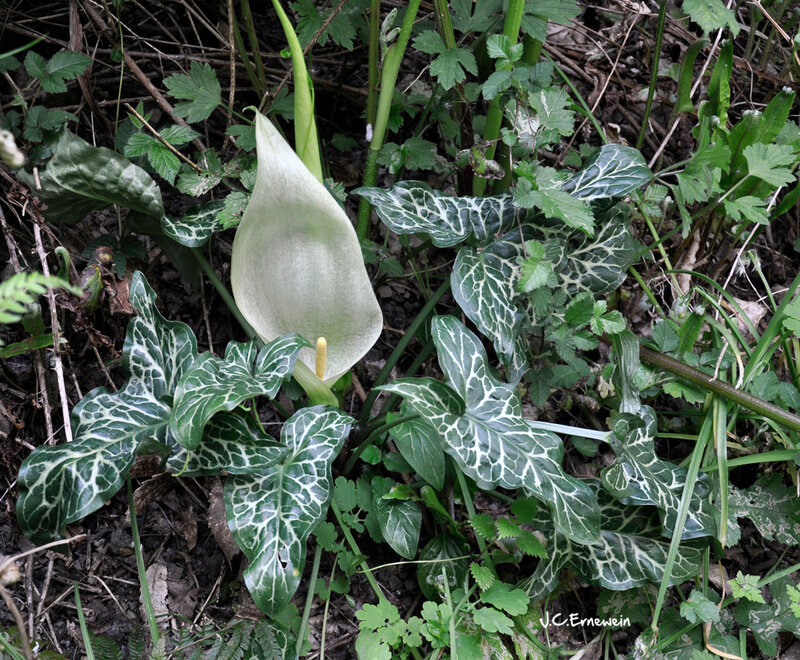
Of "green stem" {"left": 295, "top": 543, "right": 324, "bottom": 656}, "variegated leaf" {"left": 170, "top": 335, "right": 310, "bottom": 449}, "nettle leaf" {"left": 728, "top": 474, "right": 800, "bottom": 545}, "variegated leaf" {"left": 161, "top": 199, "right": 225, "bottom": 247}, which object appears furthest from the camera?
"nettle leaf" {"left": 728, "top": 474, "right": 800, "bottom": 545}

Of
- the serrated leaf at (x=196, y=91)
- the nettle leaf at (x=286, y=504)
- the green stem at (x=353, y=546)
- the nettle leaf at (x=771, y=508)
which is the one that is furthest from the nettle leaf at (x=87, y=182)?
the nettle leaf at (x=771, y=508)

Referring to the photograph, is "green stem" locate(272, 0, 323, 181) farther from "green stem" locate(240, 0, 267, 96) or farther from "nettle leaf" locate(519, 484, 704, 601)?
"nettle leaf" locate(519, 484, 704, 601)

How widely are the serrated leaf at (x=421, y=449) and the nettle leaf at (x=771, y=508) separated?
2.00 ft

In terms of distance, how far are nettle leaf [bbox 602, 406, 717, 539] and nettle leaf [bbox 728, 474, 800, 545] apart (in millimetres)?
162

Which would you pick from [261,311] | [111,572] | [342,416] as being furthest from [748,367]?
[111,572]

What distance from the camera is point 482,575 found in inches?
47.8

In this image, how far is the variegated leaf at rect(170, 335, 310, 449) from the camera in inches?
37.1

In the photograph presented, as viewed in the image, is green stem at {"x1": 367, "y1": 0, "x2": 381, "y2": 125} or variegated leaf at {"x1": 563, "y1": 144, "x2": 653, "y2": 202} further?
green stem at {"x1": 367, "y1": 0, "x2": 381, "y2": 125}

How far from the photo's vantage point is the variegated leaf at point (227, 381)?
0.94m

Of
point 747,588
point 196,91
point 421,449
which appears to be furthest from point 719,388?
point 196,91

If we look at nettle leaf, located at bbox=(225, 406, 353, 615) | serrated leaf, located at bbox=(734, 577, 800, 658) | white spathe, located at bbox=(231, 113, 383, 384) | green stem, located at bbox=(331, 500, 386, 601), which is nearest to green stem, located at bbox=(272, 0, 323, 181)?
white spathe, located at bbox=(231, 113, 383, 384)

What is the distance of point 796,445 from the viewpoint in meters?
1.38

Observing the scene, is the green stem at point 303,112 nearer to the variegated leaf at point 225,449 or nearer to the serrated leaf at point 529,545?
the variegated leaf at point 225,449

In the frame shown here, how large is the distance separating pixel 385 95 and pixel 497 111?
222mm
